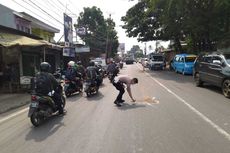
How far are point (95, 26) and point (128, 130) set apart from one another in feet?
219

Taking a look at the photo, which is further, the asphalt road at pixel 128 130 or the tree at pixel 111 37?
the tree at pixel 111 37

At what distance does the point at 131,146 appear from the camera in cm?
663

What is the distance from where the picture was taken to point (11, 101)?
47.8ft

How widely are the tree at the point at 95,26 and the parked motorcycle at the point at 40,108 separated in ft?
200

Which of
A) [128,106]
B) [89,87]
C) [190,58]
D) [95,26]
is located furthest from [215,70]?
[95,26]

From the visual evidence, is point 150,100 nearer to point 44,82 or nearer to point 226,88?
point 226,88

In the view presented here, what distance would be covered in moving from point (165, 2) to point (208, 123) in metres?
21.0

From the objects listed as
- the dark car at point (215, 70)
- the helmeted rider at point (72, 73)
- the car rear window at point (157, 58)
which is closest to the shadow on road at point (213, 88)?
the dark car at point (215, 70)

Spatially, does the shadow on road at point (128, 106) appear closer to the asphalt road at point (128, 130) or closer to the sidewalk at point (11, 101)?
the asphalt road at point (128, 130)

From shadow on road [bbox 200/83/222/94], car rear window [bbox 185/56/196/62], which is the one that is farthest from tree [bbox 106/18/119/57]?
shadow on road [bbox 200/83/222/94]

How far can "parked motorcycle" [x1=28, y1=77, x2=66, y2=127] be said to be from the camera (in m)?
9.02

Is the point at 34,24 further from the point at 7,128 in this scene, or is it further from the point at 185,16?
the point at 7,128

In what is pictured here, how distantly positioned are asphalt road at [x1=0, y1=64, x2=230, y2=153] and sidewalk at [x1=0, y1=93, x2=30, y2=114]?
155 centimetres

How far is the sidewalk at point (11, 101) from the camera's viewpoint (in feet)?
42.4
